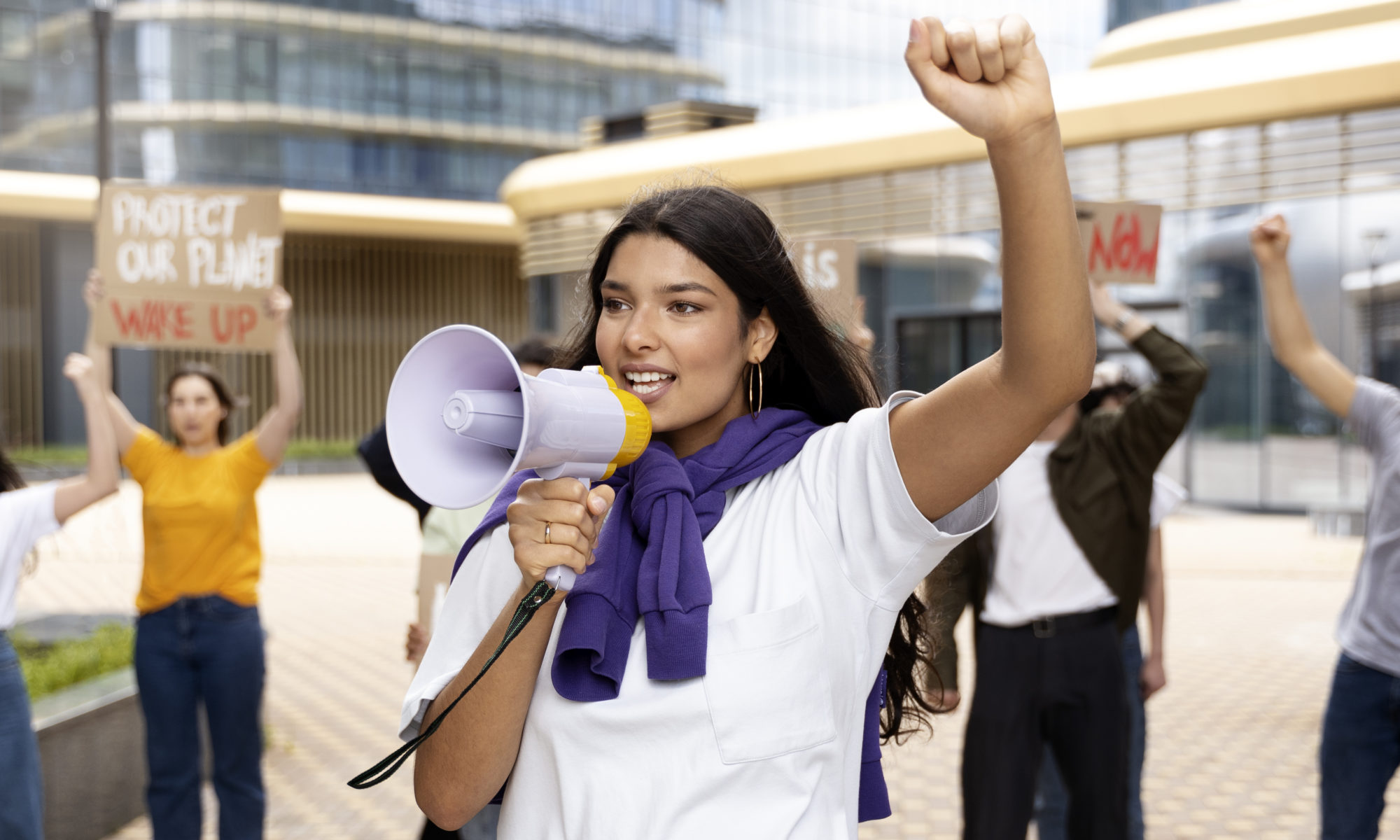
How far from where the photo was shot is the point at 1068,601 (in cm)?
375

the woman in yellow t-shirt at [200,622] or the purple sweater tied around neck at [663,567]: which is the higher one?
the purple sweater tied around neck at [663,567]

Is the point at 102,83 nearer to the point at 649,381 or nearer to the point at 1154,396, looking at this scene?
the point at 1154,396

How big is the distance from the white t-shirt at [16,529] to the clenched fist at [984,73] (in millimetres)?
3084

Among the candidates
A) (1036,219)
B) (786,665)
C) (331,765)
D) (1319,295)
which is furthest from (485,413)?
(1319,295)

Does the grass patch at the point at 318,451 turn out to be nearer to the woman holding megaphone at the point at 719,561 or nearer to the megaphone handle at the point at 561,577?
the woman holding megaphone at the point at 719,561

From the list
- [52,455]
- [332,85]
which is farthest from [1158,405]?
[332,85]

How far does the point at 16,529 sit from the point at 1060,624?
2997 millimetres

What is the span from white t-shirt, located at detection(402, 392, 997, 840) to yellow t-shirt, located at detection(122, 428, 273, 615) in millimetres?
2947

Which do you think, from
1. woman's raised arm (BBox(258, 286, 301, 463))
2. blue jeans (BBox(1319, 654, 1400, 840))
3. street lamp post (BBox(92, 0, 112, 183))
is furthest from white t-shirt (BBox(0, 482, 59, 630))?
street lamp post (BBox(92, 0, 112, 183))

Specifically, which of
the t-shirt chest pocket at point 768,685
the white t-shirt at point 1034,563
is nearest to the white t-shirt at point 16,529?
the t-shirt chest pocket at point 768,685

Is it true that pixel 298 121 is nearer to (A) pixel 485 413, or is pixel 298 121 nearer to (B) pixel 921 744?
(B) pixel 921 744

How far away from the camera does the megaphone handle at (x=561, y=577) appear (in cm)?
140

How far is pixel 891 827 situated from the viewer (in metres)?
5.11

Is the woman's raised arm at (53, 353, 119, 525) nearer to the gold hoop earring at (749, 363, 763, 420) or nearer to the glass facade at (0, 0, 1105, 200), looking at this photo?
the gold hoop earring at (749, 363, 763, 420)
